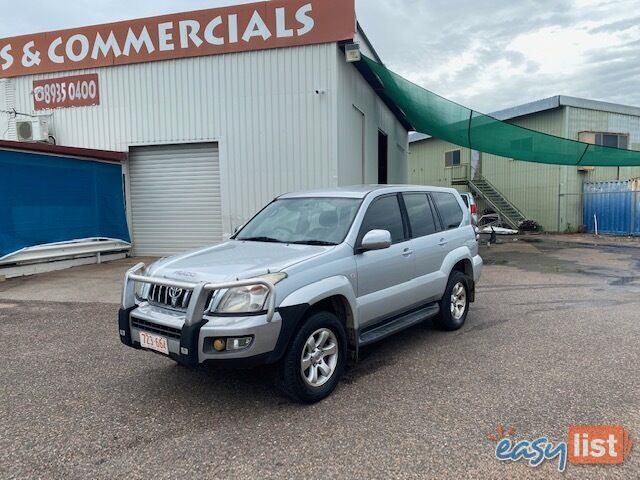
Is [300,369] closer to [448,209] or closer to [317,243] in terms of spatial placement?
[317,243]

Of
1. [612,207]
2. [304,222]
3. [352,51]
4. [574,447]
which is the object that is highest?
[352,51]

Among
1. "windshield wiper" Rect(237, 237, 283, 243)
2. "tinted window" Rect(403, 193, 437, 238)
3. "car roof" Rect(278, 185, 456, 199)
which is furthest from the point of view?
"tinted window" Rect(403, 193, 437, 238)

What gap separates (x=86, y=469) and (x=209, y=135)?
1086 centimetres

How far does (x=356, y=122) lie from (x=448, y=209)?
333 inches

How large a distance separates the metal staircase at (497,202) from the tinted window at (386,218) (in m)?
19.2

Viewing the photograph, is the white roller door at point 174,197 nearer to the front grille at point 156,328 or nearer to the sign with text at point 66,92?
the sign with text at point 66,92

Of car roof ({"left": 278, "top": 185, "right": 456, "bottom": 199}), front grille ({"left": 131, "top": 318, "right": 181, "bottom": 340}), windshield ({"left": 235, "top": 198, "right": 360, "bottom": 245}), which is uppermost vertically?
car roof ({"left": 278, "top": 185, "right": 456, "bottom": 199})

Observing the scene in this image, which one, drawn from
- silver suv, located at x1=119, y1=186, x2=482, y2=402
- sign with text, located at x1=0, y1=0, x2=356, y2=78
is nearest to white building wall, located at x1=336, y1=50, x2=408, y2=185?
sign with text, located at x1=0, y1=0, x2=356, y2=78

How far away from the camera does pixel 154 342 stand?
3.68 m

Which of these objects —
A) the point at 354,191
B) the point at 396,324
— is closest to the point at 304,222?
the point at 354,191

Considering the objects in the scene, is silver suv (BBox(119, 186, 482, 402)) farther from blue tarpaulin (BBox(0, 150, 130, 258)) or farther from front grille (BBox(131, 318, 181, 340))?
blue tarpaulin (BBox(0, 150, 130, 258))

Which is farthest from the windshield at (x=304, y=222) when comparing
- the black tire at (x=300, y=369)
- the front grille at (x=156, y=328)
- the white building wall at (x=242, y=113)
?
the white building wall at (x=242, y=113)

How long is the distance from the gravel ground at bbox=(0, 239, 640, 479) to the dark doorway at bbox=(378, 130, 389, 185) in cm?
1288

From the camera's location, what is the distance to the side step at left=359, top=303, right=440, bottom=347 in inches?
173
